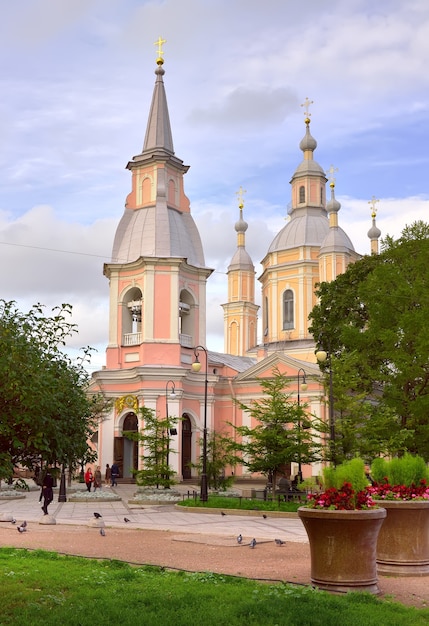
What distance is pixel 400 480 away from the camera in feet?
38.4

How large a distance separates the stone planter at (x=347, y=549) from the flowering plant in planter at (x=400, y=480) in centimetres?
Result: 161

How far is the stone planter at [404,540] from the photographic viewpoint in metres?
10.9

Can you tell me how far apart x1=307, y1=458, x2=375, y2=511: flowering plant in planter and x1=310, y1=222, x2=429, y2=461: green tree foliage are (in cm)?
1509

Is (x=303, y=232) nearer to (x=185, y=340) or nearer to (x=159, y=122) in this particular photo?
(x=159, y=122)

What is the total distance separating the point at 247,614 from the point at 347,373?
69.8 ft

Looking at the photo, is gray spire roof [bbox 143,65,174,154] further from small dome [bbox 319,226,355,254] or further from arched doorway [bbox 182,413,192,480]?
arched doorway [bbox 182,413,192,480]

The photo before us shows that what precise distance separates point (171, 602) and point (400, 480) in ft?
15.6

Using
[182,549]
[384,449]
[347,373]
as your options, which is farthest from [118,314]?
[182,549]

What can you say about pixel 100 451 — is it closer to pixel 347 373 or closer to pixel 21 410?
pixel 347 373

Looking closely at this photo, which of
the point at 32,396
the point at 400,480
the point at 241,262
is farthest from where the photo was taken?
the point at 241,262

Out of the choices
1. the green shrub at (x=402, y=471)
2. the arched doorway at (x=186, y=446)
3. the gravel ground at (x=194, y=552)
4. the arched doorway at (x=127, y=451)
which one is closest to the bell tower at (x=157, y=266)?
the arched doorway at (x=127, y=451)

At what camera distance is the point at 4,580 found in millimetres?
9867

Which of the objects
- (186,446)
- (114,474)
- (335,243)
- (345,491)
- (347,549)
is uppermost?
(335,243)

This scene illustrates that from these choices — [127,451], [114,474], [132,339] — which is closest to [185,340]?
[132,339]
